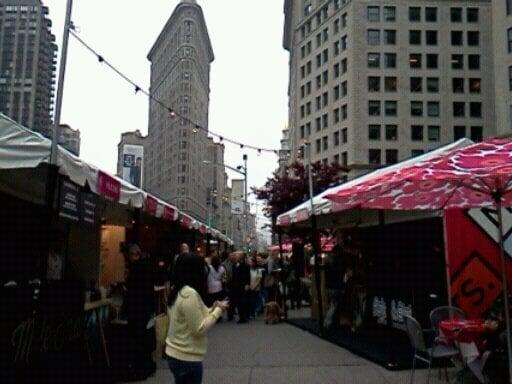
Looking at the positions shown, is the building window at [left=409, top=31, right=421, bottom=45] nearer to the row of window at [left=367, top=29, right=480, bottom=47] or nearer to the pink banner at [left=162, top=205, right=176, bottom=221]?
the row of window at [left=367, top=29, right=480, bottom=47]

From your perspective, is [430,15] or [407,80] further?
Result: [430,15]

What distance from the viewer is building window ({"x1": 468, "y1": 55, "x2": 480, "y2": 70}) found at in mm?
65875

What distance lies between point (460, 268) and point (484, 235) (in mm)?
806

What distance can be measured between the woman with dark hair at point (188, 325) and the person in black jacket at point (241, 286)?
34.9 feet

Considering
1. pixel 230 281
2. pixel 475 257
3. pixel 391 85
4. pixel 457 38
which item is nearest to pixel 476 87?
pixel 457 38

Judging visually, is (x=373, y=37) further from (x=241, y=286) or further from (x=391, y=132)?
(x=241, y=286)

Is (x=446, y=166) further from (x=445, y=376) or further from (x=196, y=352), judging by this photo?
(x=445, y=376)

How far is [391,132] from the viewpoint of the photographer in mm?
64875

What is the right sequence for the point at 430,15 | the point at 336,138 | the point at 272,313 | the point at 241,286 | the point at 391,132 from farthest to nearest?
1. the point at 336,138
2. the point at 430,15
3. the point at 391,132
4. the point at 241,286
5. the point at 272,313

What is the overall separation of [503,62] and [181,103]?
87.5ft

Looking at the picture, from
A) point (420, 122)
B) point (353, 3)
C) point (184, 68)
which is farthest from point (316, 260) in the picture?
point (353, 3)

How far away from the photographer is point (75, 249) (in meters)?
13.5

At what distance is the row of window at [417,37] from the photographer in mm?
66438

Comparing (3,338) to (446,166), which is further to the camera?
(3,338)
